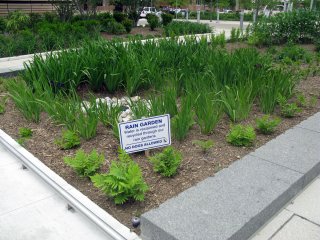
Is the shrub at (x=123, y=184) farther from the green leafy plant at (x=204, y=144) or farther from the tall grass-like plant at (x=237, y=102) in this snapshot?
the tall grass-like plant at (x=237, y=102)

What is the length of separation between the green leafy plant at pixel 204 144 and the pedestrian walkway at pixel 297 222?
837mm

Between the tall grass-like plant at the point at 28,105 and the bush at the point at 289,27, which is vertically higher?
the bush at the point at 289,27

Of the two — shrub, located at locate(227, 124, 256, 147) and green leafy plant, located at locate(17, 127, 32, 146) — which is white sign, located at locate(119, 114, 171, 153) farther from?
green leafy plant, located at locate(17, 127, 32, 146)

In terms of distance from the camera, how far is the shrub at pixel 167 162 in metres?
2.94

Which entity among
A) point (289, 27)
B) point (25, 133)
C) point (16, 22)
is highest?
point (289, 27)

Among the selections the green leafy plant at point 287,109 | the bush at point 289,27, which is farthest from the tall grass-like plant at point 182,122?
the bush at point 289,27

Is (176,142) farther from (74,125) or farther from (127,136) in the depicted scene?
(74,125)

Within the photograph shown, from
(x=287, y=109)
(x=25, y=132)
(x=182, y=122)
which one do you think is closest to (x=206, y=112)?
(x=182, y=122)

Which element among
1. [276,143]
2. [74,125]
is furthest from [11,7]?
[276,143]

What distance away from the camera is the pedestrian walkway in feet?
8.13

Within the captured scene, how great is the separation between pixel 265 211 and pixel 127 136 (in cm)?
119

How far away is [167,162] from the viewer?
2979 mm

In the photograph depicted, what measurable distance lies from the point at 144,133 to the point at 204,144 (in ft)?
2.04

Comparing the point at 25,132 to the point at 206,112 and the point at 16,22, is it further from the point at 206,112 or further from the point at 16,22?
the point at 16,22
